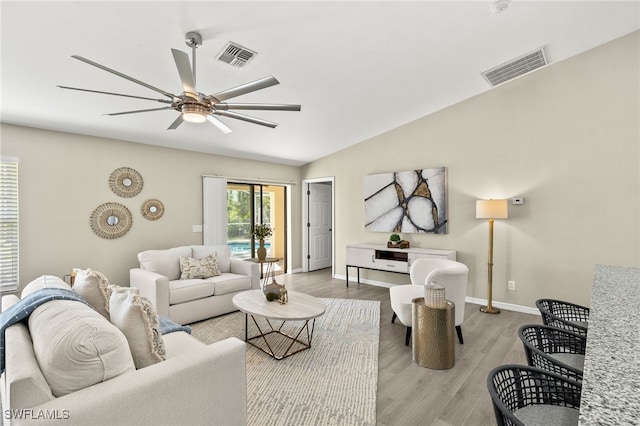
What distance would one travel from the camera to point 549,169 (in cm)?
405

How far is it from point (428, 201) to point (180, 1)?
4.18 meters

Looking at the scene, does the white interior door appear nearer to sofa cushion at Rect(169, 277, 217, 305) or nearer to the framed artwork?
the framed artwork

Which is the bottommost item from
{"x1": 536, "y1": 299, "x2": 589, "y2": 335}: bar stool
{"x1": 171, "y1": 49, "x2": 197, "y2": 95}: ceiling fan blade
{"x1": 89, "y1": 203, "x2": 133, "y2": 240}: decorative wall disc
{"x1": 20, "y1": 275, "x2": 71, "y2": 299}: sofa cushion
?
{"x1": 536, "y1": 299, "x2": 589, "y2": 335}: bar stool

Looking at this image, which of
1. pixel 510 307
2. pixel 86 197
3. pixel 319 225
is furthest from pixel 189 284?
pixel 510 307

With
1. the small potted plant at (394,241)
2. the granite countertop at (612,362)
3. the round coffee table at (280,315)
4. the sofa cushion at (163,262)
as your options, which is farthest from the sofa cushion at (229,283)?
the granite countertop at (612,362)

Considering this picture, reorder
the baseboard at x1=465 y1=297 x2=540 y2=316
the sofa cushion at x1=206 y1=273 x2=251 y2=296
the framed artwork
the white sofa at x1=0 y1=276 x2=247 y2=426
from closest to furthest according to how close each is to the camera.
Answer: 1. the white sofa at x1=0 y1=276 x2=247 y2=426
2. the sofa cushion at x1=206 y1=273 x2=251 y2=296
3. the baseboard at x1=465 y1=297 x2=540 y2=316
4. the framed artwork

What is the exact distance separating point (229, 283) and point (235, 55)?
2758 mm

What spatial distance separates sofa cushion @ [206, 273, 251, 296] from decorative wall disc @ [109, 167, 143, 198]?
1785 mm

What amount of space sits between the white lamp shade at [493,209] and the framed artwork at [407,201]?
740 mm

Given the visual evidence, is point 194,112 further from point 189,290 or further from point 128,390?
point 189,290

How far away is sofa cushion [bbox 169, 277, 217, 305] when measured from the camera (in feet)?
12.0

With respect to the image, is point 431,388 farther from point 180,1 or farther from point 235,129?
point 235,129

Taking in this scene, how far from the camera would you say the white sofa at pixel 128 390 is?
45.2 inches

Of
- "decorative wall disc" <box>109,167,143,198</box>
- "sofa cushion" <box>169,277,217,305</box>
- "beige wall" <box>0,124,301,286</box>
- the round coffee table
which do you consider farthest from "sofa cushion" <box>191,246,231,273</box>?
the round coffee table
